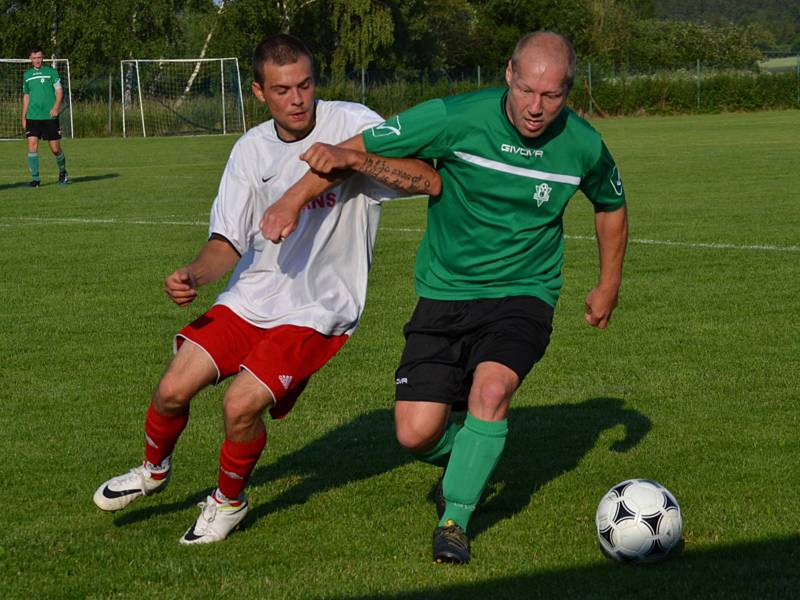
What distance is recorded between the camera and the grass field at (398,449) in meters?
4.38

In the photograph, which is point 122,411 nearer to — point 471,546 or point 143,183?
Answer: point 471,546

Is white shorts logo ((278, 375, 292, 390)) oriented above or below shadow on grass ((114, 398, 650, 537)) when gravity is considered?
above

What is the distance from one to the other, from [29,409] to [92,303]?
3398 millimetres

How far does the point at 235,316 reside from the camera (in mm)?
4910

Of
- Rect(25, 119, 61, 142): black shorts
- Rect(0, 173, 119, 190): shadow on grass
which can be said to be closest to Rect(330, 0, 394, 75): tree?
Rect(0, 173, 119, 190): shadow on grass

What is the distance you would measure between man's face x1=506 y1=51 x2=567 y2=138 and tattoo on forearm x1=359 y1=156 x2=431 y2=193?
44cm

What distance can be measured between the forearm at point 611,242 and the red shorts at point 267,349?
3.64 feet

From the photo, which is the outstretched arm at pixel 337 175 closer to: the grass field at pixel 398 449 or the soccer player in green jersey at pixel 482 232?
the soccer player in green jersey at pixel 482 232

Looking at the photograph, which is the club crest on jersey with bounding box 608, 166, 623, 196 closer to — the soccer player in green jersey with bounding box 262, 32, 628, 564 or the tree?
the soccer player in green jersey with bounding box 262, 32, 628, 564

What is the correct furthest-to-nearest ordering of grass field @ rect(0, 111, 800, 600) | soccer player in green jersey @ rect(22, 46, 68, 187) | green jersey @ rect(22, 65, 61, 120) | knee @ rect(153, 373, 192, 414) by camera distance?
green jersey @ rect(22, 65, 61, 120) < soccer player in green jersey @ rect(22, 46, 68, 187) < knee @ rect(153, 373, 192, 414) < grass field @ rect(0, 111, 800, 600)

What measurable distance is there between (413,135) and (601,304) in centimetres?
108

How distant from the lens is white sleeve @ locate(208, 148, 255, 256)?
16.1 ft

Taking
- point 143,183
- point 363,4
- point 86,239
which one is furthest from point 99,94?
point 86,239

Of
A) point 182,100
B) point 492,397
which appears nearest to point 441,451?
point 492,397
